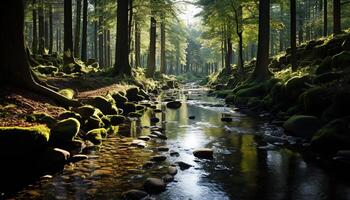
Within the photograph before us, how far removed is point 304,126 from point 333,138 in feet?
7.15

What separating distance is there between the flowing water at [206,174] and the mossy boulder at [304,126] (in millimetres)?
1124

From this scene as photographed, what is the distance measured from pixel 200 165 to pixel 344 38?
1420 centimetres

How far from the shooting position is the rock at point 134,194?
7289 millimetres

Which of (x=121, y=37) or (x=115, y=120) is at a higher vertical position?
(x=121, y=37)

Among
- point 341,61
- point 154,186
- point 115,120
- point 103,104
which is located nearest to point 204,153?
point 154,186

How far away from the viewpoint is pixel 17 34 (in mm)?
12375

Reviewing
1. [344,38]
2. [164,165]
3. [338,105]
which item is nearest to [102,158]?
[164,165]

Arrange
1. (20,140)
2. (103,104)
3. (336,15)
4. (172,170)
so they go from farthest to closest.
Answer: (336,15) → (103,104) → (172,170) → (20,140)

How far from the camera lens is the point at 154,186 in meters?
7.81

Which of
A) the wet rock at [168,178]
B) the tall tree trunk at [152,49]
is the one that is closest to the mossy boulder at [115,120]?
the wet rock at [168,178]

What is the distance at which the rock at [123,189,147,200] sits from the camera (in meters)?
7.29

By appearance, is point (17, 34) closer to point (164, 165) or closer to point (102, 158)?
point (102, 158)

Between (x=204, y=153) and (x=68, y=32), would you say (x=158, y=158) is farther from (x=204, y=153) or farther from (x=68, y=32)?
(x=68, y=32)

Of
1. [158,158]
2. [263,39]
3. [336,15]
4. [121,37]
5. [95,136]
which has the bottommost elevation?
[158,158]
